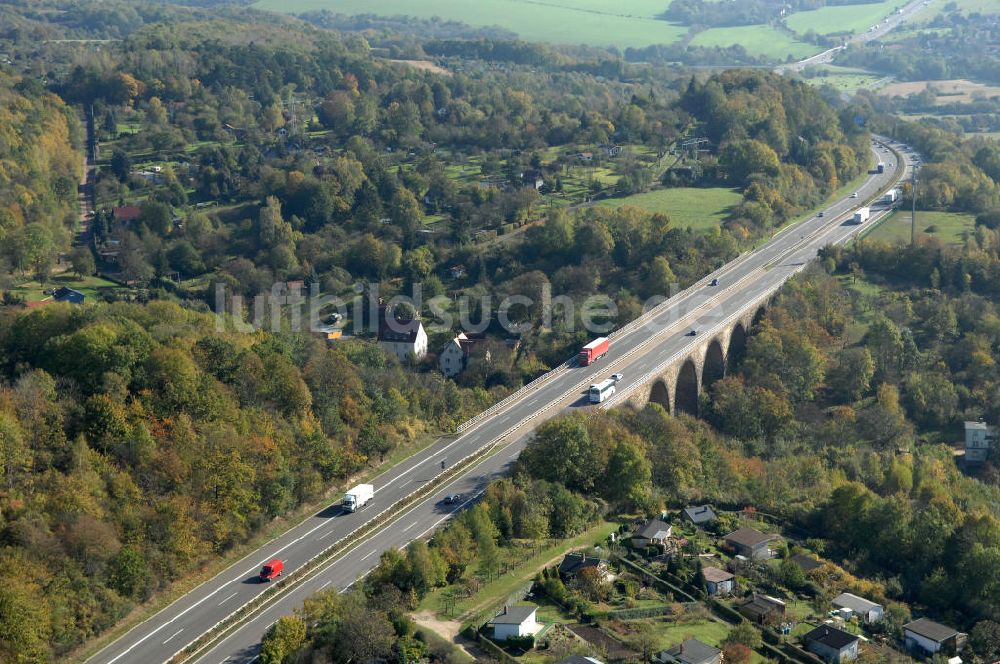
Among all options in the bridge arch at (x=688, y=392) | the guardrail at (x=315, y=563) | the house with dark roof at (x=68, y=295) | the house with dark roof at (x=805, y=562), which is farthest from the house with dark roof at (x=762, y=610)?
the house with dark roof at (x=68, y=295)

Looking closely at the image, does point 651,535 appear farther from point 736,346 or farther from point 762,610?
point 736,346

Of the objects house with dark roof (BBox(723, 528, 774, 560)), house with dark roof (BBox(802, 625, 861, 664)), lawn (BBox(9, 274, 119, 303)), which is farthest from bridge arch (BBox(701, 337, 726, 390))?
lawn (BBox(9, 274, 119, 303))

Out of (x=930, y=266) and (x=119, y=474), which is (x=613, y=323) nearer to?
(x=930, y=266)

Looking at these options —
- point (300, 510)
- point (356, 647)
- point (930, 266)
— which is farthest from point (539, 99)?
point (356, 647)

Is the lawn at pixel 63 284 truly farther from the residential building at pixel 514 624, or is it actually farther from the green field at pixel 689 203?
the residential building at pixel 514 624

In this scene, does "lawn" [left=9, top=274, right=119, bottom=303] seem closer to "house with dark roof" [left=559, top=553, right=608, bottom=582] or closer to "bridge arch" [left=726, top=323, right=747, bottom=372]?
"bridge arch" [left=726, top=323, right=747, bottom=372]
